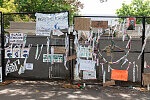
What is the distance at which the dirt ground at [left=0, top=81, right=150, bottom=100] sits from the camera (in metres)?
5.45

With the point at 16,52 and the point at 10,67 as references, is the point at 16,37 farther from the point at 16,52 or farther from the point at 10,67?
the point at 10,67

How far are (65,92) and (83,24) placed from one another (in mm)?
2445

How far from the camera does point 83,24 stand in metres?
6.59

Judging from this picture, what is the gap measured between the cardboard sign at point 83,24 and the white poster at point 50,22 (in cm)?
43

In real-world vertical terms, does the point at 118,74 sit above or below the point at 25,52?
below

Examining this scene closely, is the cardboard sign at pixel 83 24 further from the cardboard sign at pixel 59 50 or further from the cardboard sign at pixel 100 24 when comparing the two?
the cardboard sign at pixel 59 50

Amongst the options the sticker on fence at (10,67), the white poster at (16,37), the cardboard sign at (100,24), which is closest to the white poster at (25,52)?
the white poster at (16,37)

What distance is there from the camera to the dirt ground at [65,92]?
545 cm

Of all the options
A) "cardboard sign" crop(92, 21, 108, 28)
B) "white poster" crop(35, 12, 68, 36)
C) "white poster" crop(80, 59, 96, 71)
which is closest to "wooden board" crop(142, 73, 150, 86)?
"white poster" crop(80, 59, 96, 71)

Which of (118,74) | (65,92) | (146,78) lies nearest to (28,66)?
(65,92)

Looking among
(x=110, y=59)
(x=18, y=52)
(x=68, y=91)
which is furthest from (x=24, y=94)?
(x=110, y=59)

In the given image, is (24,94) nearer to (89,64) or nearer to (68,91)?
(68,91)

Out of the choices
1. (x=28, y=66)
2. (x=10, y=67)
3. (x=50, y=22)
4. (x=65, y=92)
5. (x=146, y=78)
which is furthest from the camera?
(x=28, y=66)

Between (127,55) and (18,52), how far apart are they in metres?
4.31
